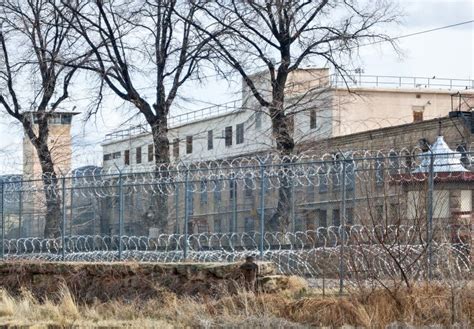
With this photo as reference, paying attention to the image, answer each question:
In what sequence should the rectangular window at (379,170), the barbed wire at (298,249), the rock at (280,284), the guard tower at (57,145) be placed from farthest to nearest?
the guard tower at (57,145), the rectangular window at (379,170), the rock at (280,284), the barbed wire at (298,249)

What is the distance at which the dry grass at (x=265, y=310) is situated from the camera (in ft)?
46.8

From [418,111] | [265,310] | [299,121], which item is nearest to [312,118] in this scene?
[299,121]

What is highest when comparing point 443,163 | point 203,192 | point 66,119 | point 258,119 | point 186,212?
point 66,119

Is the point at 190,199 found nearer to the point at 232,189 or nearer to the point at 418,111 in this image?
the point at 232,189

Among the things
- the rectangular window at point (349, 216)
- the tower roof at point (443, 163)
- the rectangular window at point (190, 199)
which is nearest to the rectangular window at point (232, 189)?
the rectangular window at point (190, 199)

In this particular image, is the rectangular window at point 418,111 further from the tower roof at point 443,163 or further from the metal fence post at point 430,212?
the metal fence post at point 430,212

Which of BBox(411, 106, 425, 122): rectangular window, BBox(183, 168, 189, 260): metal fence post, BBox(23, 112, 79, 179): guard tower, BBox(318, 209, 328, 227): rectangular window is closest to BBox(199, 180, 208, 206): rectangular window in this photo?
BBox(183, 168, 189, 260): metal fence post

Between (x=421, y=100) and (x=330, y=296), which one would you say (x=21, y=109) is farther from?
(x=421, y=100)

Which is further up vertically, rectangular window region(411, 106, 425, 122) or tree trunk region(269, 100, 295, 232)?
rectangular window region(411, 106, 425, 122)

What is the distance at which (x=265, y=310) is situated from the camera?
15.6 metres

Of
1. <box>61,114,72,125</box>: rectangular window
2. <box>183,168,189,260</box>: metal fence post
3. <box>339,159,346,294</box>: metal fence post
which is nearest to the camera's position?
<box>339,159,346,294</box>: metal fence post

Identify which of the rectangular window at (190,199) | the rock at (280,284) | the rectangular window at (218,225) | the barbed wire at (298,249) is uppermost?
the rectangular window at (190,199)

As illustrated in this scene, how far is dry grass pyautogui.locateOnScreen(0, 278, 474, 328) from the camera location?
14258mm

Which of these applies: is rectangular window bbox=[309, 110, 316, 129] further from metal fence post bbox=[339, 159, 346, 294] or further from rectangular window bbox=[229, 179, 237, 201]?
metal fence post bbox=[339, 159, 346, 294]
